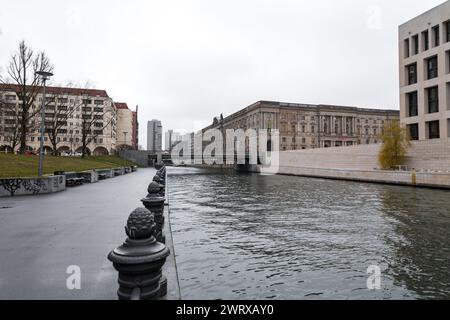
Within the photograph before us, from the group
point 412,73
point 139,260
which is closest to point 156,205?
point 139,260

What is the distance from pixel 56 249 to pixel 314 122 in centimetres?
10356

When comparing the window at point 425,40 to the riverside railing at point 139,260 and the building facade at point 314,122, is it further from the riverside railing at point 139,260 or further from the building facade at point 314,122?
the building facade at point 314,122

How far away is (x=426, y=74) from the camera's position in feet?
140

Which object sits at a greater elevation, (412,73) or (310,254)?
(412,73)

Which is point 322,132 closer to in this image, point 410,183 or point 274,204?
point 410,183

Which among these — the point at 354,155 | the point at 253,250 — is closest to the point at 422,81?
the point at 354,155

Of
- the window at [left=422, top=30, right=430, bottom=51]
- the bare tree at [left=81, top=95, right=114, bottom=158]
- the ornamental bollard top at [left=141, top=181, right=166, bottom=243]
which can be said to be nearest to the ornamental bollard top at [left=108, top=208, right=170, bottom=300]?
the ornamental bollard top at [left=141, top=181, right=166, bottom=243]

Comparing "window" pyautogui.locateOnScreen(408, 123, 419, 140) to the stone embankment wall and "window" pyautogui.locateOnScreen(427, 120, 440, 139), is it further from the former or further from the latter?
the stone embankment wall

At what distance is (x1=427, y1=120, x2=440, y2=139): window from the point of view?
40.7 metres

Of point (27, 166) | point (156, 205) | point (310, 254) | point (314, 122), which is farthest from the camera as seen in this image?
point (314, 122)

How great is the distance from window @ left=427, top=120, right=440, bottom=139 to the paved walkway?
43.5 m

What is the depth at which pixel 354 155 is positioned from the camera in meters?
47.9

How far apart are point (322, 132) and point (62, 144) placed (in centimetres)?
8823

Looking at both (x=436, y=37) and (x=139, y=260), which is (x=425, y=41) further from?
(x=139, y=260)
